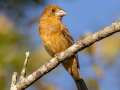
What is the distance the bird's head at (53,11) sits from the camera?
736 centimetres

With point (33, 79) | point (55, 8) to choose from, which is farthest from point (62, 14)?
point (33, 79)

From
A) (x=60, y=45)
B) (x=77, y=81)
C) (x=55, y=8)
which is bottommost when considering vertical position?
(x=77, y=81)

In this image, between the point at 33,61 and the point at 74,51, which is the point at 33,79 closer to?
the point at 74,51

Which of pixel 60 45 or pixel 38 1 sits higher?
pixel 38 1

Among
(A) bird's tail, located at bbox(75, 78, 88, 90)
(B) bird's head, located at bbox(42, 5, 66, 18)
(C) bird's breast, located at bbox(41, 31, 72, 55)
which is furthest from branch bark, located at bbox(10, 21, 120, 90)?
(B) bird's head, located at bbox(42, 5, 66, 18)

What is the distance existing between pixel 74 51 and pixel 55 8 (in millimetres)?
2096

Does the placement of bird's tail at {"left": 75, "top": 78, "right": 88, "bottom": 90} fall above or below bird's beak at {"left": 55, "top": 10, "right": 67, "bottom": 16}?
below

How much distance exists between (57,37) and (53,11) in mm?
405

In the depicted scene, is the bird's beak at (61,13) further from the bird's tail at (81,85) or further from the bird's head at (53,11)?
the bird's tail at (81,85)

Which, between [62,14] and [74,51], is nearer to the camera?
[74,51]

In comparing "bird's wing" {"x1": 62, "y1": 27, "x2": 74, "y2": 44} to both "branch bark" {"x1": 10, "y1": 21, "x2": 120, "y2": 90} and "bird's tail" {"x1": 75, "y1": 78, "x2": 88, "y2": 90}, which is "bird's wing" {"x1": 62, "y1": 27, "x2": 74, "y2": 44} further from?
"branch bark" {"x1": 10, "y1": 21, "x2": 120, "y2": 90}

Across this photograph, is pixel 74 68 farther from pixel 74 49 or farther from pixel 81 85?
pixel 74 49

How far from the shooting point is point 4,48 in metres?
7.12

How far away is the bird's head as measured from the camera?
7.36 m
